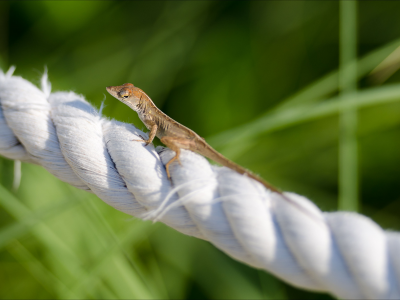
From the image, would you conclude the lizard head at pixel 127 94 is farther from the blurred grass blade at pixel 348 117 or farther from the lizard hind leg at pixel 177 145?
Result: the blurred grass blade at pixel 348 117

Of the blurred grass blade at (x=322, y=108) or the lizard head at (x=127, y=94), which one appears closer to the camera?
the blurred grass blade at (x=322, y=108)

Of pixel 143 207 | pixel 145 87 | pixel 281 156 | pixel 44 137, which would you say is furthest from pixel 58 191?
pixel 281 156

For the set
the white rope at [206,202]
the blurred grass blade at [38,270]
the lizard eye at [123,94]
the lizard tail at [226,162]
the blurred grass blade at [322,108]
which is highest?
the blurred grass blade at [322,108]

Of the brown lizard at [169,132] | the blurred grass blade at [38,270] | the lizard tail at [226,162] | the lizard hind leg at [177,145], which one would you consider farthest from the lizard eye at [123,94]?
the blurred grass blade at [38,270]

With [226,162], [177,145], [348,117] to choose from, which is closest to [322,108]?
[348,117]

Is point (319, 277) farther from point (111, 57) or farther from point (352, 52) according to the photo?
point (111, 57)

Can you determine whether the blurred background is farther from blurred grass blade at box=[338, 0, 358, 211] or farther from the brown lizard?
the brown lizard
